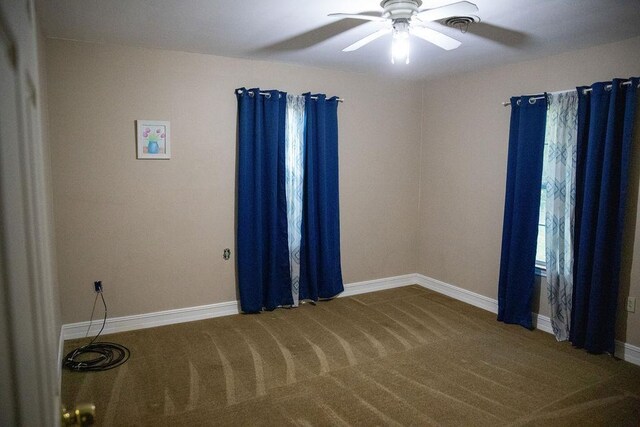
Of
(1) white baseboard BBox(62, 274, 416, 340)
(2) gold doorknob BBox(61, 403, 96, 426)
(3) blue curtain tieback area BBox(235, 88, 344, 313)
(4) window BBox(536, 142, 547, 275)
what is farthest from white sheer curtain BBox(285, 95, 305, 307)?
(2) gold doorknob BBox(61, 403, 96, 426)

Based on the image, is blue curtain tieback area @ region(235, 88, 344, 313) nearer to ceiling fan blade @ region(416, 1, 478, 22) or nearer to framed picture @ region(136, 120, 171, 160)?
framed picture @ region(136, 120, 171, 160)

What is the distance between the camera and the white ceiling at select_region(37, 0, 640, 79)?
8.18ft

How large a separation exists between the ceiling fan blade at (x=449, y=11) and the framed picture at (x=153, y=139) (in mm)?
2303

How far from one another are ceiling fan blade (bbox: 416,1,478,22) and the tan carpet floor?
2203mm

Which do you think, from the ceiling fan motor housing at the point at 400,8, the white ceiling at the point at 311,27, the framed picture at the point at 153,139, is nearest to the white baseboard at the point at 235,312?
the framed picture at the point at 153,139

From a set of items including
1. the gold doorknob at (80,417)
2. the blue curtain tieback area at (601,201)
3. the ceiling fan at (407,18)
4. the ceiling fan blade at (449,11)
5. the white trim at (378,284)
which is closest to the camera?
the gold doorknob at (80,417)

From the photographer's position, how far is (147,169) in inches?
142

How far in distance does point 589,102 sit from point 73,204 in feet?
13.4

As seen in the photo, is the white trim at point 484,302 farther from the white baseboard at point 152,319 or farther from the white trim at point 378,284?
the white baseboard at point 152,319

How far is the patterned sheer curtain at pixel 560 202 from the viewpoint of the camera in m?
3.42

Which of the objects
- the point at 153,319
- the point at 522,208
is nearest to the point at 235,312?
the point at 153,319

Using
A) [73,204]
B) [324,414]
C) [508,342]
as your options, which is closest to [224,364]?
[324,414]

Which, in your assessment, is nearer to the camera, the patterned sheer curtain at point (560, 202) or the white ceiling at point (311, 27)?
the white ceiling at point (311, 27)

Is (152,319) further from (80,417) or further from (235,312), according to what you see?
(80,417)
